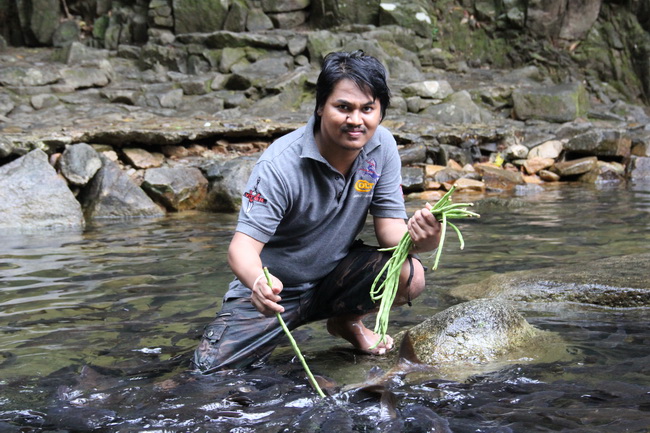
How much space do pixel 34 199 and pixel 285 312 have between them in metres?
6.24

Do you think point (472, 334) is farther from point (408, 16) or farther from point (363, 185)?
point (408, 16)

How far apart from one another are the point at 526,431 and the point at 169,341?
218 cm

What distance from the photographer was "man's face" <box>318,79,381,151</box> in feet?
9.45

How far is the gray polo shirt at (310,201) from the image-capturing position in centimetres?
291

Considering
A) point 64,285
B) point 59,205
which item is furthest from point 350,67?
point 59,205

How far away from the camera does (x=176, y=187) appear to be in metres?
9.65

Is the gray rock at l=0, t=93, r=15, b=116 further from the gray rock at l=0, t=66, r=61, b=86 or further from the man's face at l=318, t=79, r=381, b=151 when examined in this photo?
the man's face at l=318, t=79, r=381, b=151

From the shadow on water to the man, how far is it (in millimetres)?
235

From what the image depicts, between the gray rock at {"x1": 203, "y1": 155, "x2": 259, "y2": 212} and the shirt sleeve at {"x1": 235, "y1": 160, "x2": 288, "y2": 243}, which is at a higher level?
the shirt sleeve at {"x1": 235, "y1": 160, "x2": 288, "y2": 243}

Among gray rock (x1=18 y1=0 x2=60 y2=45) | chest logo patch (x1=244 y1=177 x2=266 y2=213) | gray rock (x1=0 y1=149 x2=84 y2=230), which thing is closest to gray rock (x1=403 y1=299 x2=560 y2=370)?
chest logo patch (x1=244 y1=177 x2=266 y2=213)

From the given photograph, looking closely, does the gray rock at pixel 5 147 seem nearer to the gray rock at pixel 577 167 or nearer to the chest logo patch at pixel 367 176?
the chest logo patch at pixel 367 176

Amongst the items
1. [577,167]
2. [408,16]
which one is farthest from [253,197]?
[408,16]

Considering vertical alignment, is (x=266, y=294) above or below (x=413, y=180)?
above

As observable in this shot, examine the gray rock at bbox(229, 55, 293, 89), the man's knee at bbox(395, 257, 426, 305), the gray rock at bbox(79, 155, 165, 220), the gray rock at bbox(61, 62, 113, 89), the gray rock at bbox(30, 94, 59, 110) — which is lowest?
the gray rock at bbox(79, 155, 165, 220)
